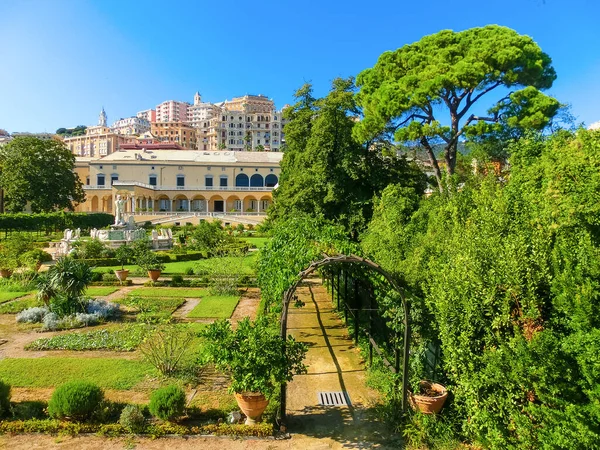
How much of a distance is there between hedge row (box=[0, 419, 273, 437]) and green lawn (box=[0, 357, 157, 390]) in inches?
59.1

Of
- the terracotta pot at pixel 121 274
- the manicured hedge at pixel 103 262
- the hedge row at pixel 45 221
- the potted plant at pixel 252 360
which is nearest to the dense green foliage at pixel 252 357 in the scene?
the potted plant at pixel 252 360

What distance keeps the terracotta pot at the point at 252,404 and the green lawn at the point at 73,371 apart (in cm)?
268

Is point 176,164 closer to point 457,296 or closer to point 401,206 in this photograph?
point 401,206

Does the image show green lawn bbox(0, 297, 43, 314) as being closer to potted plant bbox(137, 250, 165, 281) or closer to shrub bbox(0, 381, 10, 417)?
potted plant bbox(137, 250, 165, 281)

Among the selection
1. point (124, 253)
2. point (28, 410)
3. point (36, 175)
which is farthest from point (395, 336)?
point (36, 175)

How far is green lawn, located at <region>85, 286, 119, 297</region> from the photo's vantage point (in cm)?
1613

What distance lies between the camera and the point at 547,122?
1739 cm

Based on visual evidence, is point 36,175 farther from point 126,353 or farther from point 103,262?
point 126,353

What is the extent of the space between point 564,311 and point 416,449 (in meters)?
2.86

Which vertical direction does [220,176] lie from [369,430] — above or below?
above

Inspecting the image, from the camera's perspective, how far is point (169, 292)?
16.8 meters

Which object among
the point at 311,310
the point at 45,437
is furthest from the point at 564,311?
the point at 311,310

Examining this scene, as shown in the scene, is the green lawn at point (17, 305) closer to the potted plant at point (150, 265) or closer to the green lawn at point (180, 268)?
the potted plant at point (150, 265)

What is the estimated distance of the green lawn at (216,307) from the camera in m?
13.2
